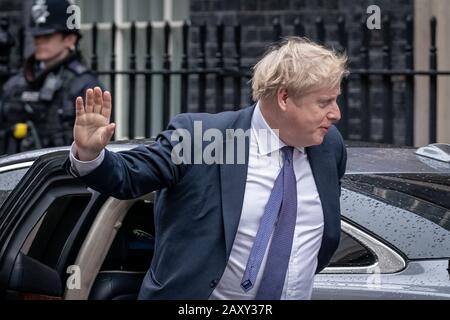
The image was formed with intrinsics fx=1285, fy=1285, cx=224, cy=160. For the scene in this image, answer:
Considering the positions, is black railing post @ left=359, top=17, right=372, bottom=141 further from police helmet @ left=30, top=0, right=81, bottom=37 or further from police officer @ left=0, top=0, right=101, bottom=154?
police helmet @ left=30, top=0, right=81, bottom=37

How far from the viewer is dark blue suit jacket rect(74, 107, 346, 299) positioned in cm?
367

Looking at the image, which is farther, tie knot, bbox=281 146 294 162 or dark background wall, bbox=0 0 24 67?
dark background wall, bbox=0 0 24 67

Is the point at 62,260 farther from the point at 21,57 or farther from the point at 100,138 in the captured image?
the point at 21,57

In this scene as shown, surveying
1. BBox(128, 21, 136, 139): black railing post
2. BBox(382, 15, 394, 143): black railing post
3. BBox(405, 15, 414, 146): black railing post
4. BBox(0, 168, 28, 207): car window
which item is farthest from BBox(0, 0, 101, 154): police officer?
BBox(0, 168, 28, 207): car window

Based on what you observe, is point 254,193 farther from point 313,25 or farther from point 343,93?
point 313,25

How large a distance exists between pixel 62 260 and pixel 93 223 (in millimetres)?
177

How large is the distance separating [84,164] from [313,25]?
22.9 ft

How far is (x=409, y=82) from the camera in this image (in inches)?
350

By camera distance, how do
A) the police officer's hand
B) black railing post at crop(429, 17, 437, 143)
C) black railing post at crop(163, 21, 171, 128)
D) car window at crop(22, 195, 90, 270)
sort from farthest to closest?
1. black railing post at crop(163, 21, 171, 128)
2. black railing post at crop(429, 17, 437, 143)
3. car window at crop(22, 195, 90, 270)
4. the police officer's hand

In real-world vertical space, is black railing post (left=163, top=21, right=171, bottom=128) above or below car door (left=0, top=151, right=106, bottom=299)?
above

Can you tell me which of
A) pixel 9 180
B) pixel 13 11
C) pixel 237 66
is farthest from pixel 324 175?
pixel 13 11
